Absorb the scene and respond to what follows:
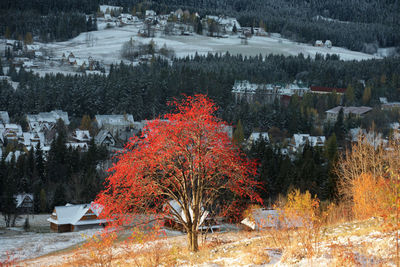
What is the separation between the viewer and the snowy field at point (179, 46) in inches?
6506

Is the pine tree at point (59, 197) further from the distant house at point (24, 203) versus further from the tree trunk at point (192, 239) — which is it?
the tree trunk at point (192, 239)

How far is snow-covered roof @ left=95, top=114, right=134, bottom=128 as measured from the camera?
277 feet

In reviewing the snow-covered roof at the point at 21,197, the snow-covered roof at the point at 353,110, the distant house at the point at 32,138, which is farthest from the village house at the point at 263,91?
the snow-covered roof at the point at 21,197

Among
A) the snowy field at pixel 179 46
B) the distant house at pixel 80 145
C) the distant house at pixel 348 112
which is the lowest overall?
the distant house at pixel 80 145

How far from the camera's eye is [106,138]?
7762cm

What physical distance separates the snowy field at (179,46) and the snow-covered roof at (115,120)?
6984 centimetres

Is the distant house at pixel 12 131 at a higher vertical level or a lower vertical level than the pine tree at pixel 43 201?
higher

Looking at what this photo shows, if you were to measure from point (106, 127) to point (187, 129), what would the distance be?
68561mm

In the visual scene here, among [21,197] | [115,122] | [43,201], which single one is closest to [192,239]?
[43,201]

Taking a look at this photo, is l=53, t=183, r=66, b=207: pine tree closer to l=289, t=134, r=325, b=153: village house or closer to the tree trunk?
l=289, t=134, r=325, b=153: village house

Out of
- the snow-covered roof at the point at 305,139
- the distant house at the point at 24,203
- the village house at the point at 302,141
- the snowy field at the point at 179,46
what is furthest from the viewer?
the snowy field at the point at 179,46

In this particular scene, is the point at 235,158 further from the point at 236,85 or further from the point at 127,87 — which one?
the point at 236,85

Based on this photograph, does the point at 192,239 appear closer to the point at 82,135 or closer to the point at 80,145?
the point at 80,145

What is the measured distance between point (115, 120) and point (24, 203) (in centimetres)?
3429
